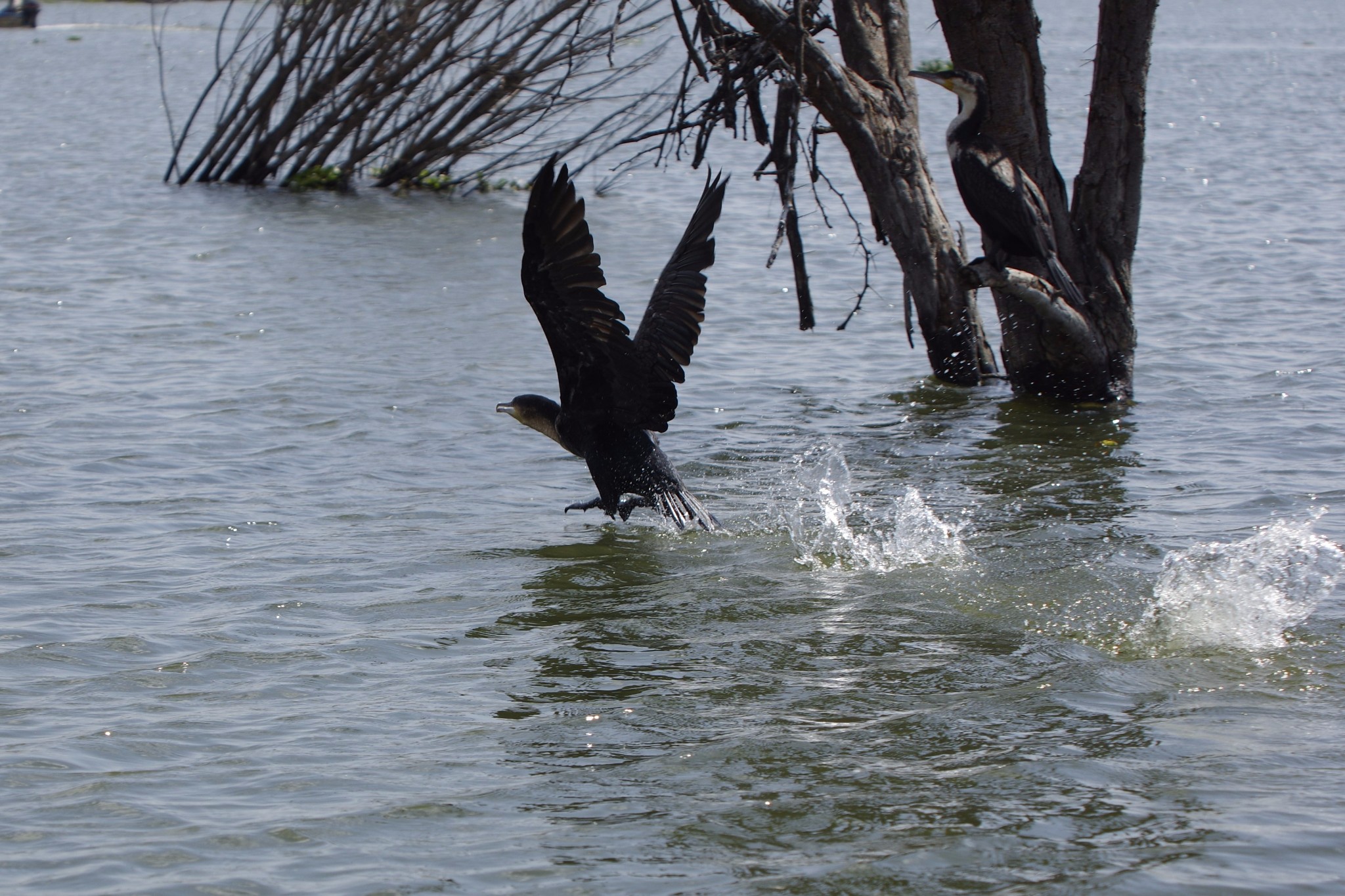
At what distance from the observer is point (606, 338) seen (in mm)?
5590

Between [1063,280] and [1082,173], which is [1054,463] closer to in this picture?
[1063,280]

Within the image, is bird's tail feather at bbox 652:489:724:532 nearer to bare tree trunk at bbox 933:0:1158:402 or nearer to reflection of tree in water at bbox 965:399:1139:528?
reflection of tree in water at bbox 965:399:1139:528

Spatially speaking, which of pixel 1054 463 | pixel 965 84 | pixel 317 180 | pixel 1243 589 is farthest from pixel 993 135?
pixel 317 180

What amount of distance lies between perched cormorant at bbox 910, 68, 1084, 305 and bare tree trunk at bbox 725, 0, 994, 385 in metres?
0.47

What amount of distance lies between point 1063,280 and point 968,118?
1.05 m

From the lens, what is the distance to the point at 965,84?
6.96m

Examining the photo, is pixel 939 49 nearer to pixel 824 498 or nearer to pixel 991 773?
pixel 824 498

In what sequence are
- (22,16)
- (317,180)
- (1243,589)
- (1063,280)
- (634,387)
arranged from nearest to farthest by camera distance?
(1243,589) < (634,387) < (1063,280) < (317,180) < (22,16)

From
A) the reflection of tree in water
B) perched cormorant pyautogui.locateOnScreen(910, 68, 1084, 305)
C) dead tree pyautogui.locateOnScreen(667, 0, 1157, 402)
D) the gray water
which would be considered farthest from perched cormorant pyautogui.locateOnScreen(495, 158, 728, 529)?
dead tree pyautogui.locateOnScreen(667, 0, 1157, 402)

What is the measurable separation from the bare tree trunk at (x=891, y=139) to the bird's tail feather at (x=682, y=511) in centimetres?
254

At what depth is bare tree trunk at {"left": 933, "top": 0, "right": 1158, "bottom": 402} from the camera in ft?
24.3

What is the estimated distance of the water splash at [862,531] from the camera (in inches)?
221

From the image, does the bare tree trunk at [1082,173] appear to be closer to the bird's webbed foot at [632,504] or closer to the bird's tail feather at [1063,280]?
the bird's tail feather at [1063,280]

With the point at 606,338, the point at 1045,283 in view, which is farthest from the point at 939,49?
the point at 606,338
